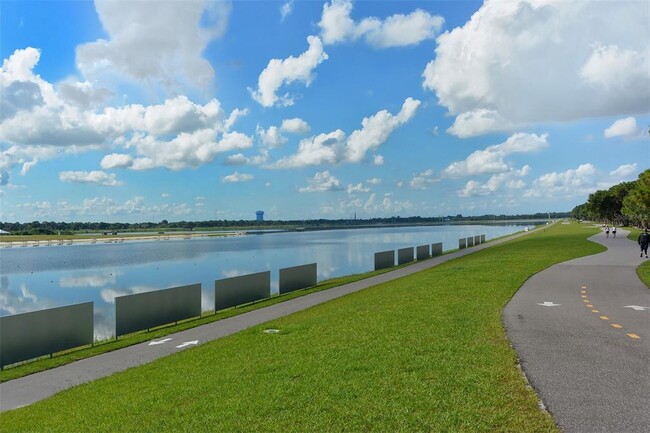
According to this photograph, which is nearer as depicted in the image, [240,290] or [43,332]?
[43,332]

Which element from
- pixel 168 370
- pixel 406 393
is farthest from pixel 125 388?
pixel 406 393

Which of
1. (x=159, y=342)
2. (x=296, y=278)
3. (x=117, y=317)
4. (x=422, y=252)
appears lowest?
(x=159, y=342)

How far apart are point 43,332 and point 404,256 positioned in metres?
27.8

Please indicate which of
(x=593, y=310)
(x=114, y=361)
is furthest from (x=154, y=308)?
(x=593, y=310)

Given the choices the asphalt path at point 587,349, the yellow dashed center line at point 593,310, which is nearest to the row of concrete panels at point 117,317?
the asphalt path at point 587,349

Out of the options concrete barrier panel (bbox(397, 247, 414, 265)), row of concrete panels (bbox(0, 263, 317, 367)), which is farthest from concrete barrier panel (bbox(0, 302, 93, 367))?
concrete barrier panel (bbox(397, 247, 414, 265))

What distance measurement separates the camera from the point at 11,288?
40.0m

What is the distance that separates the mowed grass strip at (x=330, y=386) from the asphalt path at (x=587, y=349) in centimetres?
32

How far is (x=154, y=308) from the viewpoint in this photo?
16.9 meters

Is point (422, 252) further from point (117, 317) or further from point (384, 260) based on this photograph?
point (117, 317)

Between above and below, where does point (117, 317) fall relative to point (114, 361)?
above

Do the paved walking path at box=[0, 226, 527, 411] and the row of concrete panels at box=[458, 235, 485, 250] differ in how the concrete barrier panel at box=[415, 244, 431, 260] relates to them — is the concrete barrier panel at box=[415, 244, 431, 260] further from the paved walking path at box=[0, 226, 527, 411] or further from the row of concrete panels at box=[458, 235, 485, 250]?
the paved walking path at box=[0, 226, 527, 411]

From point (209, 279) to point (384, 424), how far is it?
36225mm

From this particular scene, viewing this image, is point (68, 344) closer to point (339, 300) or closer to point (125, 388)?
point (125, 388)
